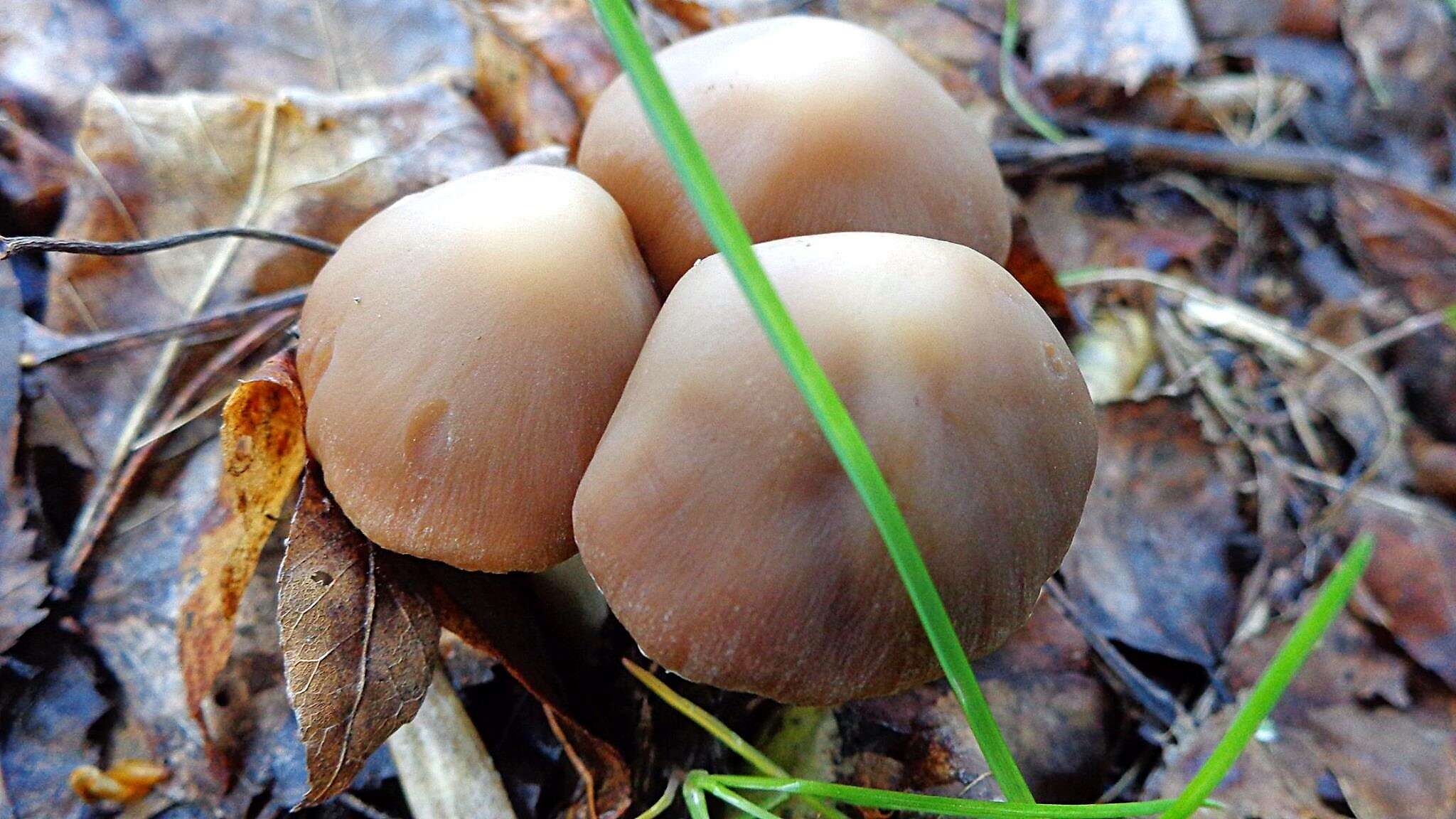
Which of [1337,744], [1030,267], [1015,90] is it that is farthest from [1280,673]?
[1015,90]

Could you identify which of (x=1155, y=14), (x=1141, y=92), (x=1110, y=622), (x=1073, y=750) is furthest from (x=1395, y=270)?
(x=1073, y=750)

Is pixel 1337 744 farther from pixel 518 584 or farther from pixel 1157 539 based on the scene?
pixel 518 584

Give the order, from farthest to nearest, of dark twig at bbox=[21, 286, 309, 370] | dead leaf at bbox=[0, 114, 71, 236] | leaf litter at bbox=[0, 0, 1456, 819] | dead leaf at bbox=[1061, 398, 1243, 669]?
dead leaf at bbox=[0, 114, 71, 236]
dead leaf at bbox=[1061, 398, 1243, 669]
dark twig at bbox=[21, 286, 309, 370]
leaf litter at bbox=[0, 0, 1456, 819]

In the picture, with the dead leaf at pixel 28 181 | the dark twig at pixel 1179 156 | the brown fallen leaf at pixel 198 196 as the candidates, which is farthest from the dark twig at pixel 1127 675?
the dead leaf at pixel 28 181

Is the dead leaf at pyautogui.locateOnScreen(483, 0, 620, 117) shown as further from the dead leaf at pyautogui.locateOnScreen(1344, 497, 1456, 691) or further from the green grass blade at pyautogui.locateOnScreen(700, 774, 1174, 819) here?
the dead leaf at pyautogui.locateOnScreen(1344, 497, 1456, 691)

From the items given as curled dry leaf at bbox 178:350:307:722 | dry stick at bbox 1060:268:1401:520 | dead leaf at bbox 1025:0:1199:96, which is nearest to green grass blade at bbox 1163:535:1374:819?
curled dry leaf at bbox 178:350:307:722
